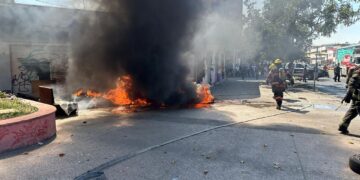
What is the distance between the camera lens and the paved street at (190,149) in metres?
4.50

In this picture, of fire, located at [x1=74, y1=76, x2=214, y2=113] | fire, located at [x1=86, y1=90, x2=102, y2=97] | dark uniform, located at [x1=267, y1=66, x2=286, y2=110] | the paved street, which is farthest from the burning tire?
fire, located at [x1=86, y1=90, x2=102, y2=97]

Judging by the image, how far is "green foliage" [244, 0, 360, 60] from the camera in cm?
1880

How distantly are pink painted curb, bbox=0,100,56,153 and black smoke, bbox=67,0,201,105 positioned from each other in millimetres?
4570

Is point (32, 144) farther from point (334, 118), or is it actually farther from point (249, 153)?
point (334, 118)

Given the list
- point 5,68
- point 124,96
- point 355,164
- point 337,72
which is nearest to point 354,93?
point 355,164

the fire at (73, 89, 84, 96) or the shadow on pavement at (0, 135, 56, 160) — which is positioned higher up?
the fire at (73, 89, 84, 96)

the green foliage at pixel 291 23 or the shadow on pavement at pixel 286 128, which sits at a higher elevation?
the green foliage at pixel 291 23

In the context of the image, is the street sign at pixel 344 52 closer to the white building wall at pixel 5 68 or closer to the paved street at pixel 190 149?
the paved street at pixel 190 149

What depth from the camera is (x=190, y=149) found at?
5.55 meters

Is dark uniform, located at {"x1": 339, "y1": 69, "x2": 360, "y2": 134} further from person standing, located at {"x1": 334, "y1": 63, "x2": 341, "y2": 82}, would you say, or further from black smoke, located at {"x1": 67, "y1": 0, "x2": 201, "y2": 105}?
person standing, located at {"x1": 334, "y1": 63, "x2": 341, "y2": 82}

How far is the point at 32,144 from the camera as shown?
19.1 feet

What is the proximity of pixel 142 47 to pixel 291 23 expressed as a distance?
42.5ft

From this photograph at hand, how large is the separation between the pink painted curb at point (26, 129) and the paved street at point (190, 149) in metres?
0.19

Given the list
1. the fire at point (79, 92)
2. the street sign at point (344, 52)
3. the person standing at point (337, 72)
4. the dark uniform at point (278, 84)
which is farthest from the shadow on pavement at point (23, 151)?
the street sign at point (344, 52)
